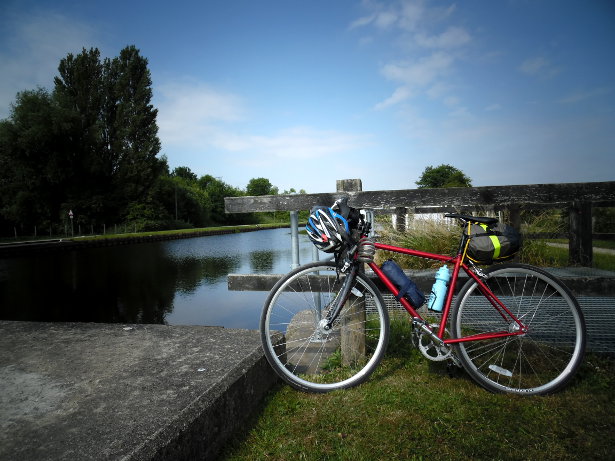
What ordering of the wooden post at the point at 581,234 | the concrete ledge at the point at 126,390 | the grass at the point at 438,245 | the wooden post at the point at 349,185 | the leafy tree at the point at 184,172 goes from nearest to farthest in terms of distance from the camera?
1. the concrete ledge at the point at 126,390
2. the wooden post at the point at 581,234
3. the wooden post at the point at 349,185
4. the grass at the point at 438,245
5. the leafy tree at the point at 184,172

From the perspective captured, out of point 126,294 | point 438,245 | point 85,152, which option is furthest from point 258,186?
point 438,245

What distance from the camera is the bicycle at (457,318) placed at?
2.46m

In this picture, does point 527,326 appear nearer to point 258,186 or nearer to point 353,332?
point 353,332

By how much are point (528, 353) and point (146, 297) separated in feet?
35.0

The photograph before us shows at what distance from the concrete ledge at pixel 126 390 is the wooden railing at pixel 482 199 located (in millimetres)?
1117

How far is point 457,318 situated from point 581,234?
1431 millimetres

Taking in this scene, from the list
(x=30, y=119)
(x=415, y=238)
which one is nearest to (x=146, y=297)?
(x=415, y=238)

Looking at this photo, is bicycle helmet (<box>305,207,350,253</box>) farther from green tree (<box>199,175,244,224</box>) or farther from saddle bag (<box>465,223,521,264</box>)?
green tree (<box>199,175,244,224</box>)

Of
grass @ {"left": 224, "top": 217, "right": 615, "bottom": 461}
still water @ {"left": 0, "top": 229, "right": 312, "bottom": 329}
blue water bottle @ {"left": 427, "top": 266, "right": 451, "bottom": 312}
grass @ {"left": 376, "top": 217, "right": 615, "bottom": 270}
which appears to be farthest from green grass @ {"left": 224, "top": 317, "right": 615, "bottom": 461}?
still water @ {"left": 0, "top": 229, "right": 312, "bottom": 329}

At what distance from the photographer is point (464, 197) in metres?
2.85

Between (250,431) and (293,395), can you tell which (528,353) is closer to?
(293,395)

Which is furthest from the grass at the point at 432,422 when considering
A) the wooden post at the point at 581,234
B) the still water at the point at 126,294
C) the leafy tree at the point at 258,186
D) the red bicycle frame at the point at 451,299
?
the leafy tree at the point at 258,186

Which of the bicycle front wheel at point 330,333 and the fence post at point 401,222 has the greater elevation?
the fence post at point 401,222

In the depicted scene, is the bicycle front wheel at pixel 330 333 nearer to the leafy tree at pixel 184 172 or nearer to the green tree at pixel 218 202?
the green tree at pixel 218 202
